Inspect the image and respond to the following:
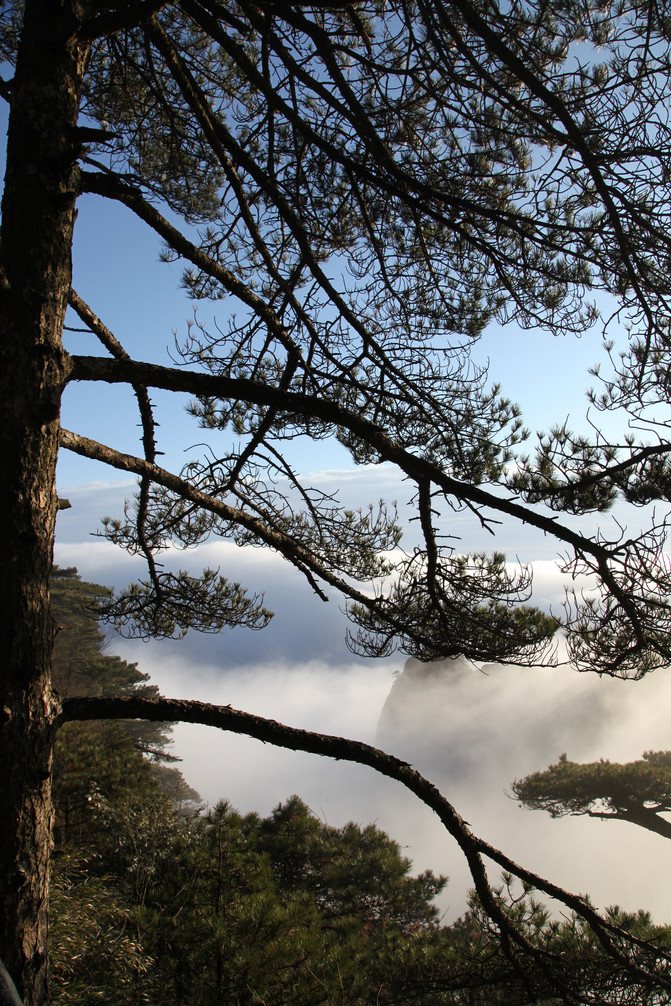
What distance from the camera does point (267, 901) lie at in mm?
3973

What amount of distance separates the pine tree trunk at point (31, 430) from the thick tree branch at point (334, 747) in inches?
5.9

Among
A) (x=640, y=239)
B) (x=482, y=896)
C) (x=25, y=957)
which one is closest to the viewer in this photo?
(x=25, y=957)

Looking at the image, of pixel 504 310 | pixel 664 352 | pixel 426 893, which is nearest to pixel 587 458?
pixel 664 352

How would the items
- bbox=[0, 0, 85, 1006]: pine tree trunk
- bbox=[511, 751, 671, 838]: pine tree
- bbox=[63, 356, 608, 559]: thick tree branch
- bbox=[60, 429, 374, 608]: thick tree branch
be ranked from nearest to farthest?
bbox=[0, 0, 85, 1006]: pine tree trunk → bbox=[63, 356, 608, 559]: thick tree branch → bbox=[60, 429, 374, 608]: thick tree branch → bbox=[511, 751, 671, 838]: pine tree

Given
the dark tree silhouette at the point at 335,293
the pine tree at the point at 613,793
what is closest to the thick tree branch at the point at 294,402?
the dark tree silhouette at the point at 335,293

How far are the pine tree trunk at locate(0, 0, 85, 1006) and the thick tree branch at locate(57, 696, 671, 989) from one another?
15 cm

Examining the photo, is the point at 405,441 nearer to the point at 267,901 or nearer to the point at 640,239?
the point at 640,239

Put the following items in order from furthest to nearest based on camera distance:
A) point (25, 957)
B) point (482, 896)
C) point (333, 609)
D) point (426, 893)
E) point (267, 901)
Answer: point (333, 609)
point (426, 893)
point (267, 901)
point (482, 896)
point (25, 957)

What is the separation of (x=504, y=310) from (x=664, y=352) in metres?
0.88

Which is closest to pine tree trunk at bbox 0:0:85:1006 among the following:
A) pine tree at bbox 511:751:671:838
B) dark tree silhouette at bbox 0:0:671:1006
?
dark tree silhouette at bbox 0:0:671:1006

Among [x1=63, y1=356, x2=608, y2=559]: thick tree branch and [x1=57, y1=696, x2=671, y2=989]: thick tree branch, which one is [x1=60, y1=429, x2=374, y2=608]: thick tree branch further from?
[x1=57, y1=696, x2=671, y2=989]: thick tree branch

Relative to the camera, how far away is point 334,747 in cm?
162

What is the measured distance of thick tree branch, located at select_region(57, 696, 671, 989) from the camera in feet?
4.81

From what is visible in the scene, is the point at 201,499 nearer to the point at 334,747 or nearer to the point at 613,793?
the point at 334,747
